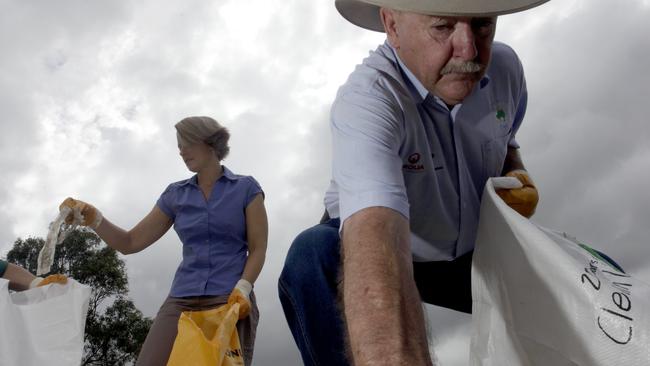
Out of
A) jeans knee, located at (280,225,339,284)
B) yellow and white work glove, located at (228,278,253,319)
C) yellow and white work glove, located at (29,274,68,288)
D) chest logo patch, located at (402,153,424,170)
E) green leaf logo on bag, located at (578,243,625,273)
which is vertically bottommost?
green leaf logo on bag, located at (578,243,625,273)

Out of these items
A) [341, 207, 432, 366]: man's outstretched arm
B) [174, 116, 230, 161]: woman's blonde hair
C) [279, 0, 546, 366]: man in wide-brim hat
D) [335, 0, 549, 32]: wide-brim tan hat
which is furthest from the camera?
[174, 116, 230, 161]: woman's blonde hair

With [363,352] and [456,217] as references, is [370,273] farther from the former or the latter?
[456,217]

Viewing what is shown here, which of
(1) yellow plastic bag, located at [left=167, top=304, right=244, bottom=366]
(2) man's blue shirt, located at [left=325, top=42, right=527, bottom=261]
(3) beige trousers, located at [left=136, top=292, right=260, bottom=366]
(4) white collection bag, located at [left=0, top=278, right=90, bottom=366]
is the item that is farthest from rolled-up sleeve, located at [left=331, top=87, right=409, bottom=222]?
(4) white collection bag, located at [left=0, top=278, right=90, bottom=366]

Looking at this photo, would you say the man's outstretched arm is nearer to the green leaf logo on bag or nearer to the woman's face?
the green leaf logo on bag

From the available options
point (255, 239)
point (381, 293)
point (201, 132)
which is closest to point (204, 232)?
point (255, 239)

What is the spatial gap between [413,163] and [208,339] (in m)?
1.44

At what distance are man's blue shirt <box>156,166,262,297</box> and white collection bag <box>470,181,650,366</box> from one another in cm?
160

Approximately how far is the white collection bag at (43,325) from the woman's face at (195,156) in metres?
0.81

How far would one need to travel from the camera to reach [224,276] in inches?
120

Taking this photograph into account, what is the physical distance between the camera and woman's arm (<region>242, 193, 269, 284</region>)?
313cm

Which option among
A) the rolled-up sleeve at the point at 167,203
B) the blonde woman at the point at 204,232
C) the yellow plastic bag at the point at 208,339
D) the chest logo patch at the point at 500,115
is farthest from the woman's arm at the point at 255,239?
the chest logo patch at the point at 500,115

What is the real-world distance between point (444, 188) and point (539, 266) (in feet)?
1.11

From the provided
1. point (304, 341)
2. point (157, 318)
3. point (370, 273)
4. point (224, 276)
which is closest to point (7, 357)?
point (157, 318)

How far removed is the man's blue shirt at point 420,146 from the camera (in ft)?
4.33
